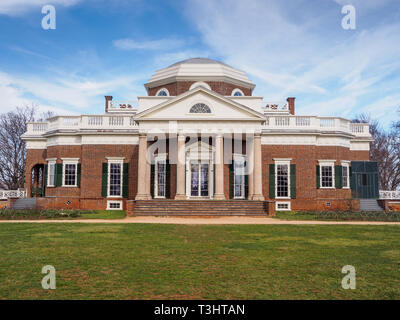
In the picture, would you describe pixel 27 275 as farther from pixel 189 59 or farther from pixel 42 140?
pixel 189 59

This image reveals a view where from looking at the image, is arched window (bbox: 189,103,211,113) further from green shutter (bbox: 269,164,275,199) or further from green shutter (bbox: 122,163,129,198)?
green shutter (bbox: 122,163,129,198)

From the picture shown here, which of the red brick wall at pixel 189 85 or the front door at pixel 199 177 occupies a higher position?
the red brick wall at pixel 189 85

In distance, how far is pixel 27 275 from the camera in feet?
19.9

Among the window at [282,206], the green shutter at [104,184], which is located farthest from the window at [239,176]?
the green shutter at [104,184]

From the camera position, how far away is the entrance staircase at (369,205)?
1011 inches

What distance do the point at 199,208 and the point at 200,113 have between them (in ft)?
22.6

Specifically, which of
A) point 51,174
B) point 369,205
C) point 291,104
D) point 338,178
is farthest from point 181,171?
point 291,104

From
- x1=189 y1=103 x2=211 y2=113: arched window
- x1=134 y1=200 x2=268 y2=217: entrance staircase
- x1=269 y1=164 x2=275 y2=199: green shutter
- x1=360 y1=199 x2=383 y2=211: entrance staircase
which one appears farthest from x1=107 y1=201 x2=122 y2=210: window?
x1=360 y1=199 x2=383 y2=211: entrance staircase

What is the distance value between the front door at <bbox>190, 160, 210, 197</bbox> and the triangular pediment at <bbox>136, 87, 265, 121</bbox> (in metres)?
4.31

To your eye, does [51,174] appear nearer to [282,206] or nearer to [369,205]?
[282,206]

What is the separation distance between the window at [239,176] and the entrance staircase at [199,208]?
466 centimetres

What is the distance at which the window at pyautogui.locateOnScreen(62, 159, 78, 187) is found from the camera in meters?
26.7

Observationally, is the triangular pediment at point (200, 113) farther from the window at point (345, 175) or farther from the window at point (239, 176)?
the window at point (345, 175)
